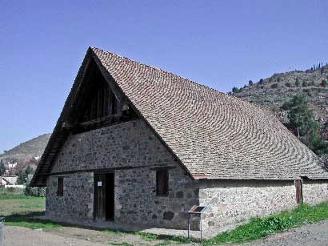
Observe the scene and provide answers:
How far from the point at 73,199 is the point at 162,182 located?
6362mm

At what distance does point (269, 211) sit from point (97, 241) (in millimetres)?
8877

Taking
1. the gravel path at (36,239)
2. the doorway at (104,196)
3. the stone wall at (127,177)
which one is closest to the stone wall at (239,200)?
the stone wall at (127,177)

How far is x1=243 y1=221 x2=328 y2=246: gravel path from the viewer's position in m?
11.4

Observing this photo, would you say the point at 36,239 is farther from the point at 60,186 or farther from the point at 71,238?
the point at 60,186

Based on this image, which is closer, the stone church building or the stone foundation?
the stone foundation

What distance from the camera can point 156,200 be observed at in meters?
16.3

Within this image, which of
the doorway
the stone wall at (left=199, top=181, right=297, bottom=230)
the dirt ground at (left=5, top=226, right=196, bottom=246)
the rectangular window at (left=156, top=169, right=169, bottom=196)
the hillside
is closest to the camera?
the dirt ground at (left=5, top=226, right=196, bottom=246)

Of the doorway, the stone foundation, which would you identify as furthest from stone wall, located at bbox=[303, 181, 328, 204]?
the doorway

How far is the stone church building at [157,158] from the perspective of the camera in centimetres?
1558

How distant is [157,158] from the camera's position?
16.6 m

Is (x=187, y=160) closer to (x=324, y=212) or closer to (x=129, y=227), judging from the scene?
(x=129, y=227)

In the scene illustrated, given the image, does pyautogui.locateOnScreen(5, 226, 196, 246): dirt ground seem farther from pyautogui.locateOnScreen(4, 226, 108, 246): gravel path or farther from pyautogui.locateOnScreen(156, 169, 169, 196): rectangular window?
pyautogui.locateOnScreen(156, 169, 169, 196): rectangular window

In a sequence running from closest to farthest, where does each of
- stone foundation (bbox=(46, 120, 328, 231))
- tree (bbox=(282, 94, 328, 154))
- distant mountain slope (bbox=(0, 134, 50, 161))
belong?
stone foundation (bbox=(46, 120, 328, 231)), tree (bbox=(282, 94, 328, 154)), distant mountain slope (bbox=(0, 134, 50, 161))

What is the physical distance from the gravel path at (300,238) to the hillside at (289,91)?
4130cm
